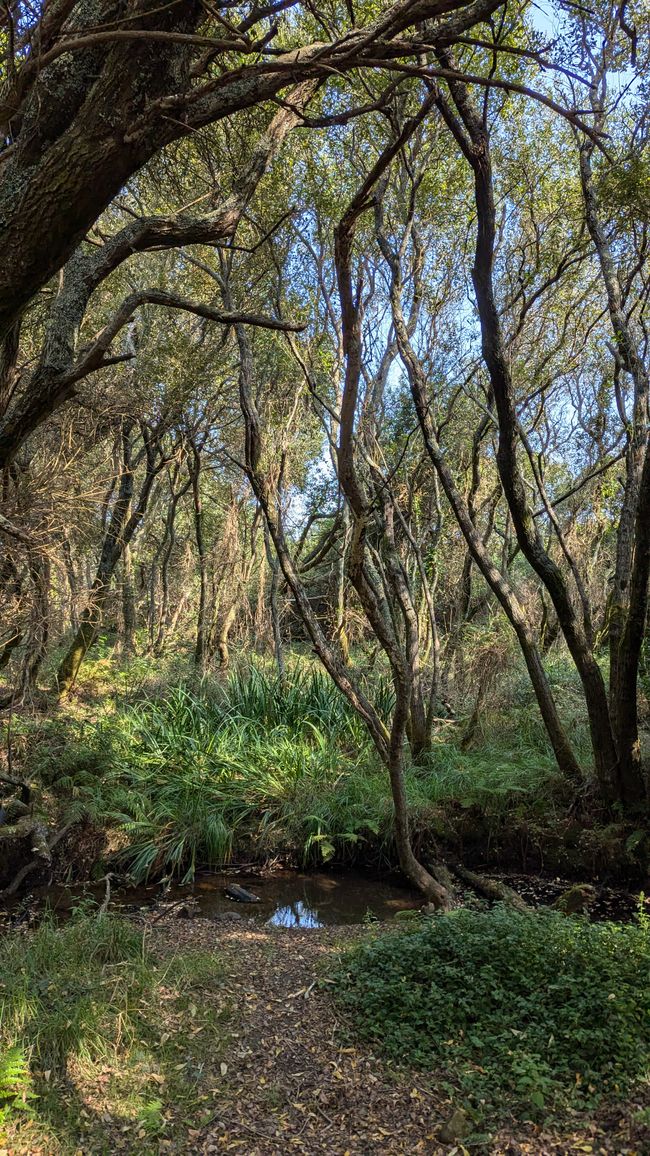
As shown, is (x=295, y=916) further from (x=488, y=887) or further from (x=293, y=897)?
(x=488, y=887)

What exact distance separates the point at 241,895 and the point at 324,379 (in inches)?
318

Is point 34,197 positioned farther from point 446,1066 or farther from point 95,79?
point 446,1066

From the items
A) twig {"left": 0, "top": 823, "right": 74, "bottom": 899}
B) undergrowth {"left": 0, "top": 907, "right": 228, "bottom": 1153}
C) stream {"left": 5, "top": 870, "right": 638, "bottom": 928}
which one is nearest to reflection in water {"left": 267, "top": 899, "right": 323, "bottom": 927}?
stream {"left": 5, "top": 870, "right": 638, "bottom": 928}

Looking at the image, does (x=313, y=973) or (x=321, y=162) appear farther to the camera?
(x=321, y=162)

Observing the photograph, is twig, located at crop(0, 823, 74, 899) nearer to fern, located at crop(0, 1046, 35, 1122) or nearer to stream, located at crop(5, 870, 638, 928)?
stream, located at crop(5, 870, 638, 928)

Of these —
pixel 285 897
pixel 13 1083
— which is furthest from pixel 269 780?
pixel 13 1083

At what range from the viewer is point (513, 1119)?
2850 millimetres

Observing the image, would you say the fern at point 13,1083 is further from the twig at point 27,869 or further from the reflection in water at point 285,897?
the twig at point 27,869

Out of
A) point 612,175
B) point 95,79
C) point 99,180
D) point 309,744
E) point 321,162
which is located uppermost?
point 321,162

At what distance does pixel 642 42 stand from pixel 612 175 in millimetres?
1681

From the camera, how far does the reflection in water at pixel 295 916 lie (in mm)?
5773

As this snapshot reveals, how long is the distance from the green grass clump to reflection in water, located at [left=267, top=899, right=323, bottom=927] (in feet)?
5.34

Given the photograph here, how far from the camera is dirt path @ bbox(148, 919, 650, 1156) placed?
9.07 ft

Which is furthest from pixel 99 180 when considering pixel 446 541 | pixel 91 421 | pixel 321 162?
pixel 446 541
